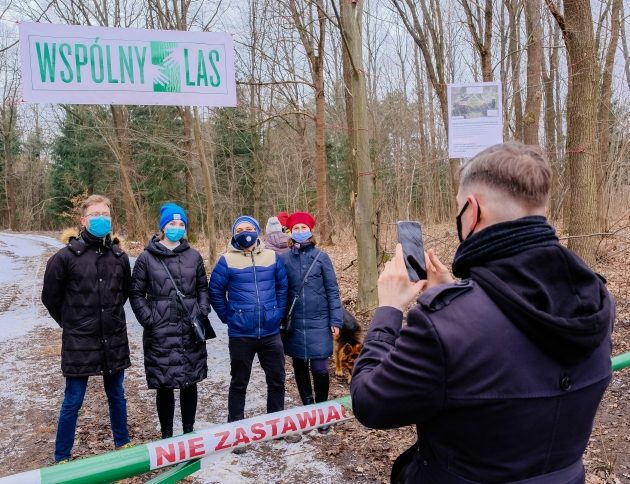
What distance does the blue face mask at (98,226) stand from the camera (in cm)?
393

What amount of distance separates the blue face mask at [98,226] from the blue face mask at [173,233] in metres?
0.47

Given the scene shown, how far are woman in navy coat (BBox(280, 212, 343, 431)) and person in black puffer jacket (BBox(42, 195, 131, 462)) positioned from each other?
4.96 feet

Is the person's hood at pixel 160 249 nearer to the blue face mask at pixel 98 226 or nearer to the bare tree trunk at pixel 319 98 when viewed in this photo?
the blue face mask at pixel 98 226

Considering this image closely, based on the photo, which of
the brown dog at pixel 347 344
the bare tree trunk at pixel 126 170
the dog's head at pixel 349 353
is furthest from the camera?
the bare tree trunk at pixel 126 170

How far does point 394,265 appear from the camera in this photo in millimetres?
1476

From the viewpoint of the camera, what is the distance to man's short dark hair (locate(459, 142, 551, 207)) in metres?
1.25

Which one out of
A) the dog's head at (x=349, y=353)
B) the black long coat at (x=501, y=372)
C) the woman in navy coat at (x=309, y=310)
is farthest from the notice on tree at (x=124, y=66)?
the black long coat at (x=501, y=372)

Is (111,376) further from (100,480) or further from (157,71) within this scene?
(157,71)

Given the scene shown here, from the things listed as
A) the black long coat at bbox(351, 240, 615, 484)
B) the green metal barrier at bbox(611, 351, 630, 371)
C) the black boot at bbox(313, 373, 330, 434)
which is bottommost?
the black boot at bbox(313, 373, 330, 434)

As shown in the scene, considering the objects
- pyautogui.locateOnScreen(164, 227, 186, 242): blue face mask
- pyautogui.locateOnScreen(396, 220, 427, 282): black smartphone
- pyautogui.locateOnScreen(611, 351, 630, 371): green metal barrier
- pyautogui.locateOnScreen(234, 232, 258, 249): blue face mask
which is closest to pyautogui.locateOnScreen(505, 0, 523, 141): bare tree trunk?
pyautogui.locateOnScreen(234, 232, 258, 249): blue face mask

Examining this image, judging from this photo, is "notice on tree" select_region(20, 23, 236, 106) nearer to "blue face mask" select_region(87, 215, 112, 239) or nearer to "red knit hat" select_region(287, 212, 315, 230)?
"blue face mask" select_region(87, 215, 112, 239)

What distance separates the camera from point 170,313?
4.05m

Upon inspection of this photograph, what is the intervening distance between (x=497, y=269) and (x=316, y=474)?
316 centimetres

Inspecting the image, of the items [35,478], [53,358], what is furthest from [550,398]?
[53,358]
